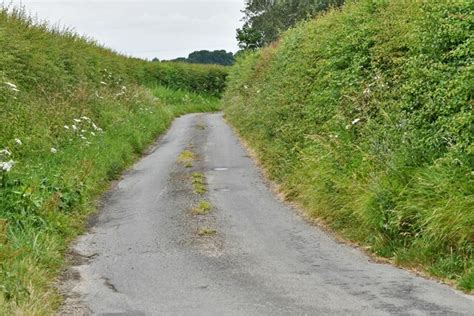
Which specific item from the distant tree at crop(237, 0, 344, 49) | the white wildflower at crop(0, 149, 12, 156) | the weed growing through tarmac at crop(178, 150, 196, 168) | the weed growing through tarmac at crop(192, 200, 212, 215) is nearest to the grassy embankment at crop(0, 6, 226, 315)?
the white wildflower at crop(0, 149, 12, 156)

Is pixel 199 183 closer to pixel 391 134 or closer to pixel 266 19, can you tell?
pixel 391 134

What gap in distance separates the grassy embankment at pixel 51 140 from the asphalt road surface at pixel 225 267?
50cm

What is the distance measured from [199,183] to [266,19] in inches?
1874

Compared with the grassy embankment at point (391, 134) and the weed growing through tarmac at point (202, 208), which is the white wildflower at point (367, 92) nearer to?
the grassy embankment at point (391, 134)

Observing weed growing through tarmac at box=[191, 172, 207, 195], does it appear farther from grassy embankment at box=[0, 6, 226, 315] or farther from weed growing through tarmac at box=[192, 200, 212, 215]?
grassy embankment at box=[0, 6, 226, 315]

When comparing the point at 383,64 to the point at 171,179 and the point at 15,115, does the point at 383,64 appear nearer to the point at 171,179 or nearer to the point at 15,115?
the point at 171,179

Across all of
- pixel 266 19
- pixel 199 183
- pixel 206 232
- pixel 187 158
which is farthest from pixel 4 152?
pixel 266 19

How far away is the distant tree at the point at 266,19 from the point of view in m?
50.2

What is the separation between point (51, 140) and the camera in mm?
13891

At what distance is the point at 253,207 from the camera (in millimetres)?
11414

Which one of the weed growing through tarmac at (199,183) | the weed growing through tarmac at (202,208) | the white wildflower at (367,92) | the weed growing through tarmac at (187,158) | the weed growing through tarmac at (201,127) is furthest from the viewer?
the weed growing through tarmac at (201,127)

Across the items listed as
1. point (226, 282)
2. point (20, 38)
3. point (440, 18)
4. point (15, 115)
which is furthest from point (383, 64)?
point (20, 38)

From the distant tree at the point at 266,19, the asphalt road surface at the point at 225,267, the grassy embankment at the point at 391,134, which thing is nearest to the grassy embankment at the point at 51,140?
the asphalt road surface at the point at 225,267

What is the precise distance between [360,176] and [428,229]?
2349 millimetres
